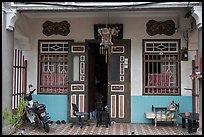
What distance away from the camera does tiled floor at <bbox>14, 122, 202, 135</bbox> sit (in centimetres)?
698

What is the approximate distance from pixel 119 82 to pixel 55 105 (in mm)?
1914

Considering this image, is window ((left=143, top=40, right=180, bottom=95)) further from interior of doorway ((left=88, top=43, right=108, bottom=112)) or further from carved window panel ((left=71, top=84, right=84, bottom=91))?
carved window panel ((left=71, top=84, right=84, bottom=91))

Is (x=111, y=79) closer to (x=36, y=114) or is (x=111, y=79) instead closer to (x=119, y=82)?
(x=119, y=82)

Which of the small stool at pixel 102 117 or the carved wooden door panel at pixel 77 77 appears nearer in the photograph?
the small stool at pixel 102 117

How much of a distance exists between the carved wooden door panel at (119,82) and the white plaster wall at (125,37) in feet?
0.54

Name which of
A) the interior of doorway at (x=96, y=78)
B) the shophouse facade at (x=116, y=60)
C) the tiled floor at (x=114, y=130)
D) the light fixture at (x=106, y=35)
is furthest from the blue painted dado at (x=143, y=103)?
the light fixture at (x=106, y=35)

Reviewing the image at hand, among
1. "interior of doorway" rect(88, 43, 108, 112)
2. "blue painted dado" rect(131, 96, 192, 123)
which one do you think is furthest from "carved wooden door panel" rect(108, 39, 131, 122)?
"interior of doorway" rect(88, 43, 108, 112)

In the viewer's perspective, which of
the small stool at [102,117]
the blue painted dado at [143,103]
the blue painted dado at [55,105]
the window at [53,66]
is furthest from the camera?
the window at [53,66]

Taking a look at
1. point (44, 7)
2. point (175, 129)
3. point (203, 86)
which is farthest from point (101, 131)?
point (44, 7)

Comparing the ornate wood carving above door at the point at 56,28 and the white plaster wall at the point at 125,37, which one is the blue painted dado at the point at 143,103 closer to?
the white plaster wall at the point at 125,37

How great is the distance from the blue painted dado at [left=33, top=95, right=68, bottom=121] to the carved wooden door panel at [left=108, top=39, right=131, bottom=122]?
1293 mm

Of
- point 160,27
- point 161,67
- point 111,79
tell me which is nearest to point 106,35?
point 111,79

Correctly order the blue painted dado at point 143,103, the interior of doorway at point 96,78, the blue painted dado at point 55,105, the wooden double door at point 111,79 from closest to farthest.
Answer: the blue painted dado at point 143,103 → the wooden double door at point 111,79 → the blue painted dado at point 55,105 → the interior of doorway at point 96,78

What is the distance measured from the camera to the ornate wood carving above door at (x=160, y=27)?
8375 millimetres
